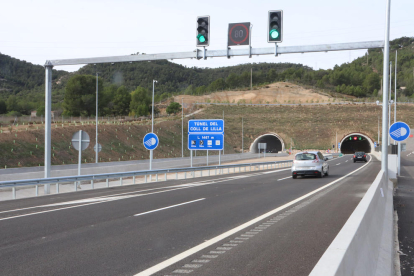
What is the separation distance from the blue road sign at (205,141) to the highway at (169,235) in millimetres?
19107

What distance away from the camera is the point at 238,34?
16.1m

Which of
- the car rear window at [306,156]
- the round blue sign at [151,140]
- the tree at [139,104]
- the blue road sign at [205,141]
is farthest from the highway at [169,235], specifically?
the tree at [139,104]

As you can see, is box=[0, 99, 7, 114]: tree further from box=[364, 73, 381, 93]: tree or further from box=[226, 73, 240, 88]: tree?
box=[364, 73, 381, 93]: tree

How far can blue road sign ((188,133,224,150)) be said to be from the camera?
3396cm

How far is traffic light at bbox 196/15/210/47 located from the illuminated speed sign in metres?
A: 0.95

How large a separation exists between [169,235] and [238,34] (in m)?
9.72

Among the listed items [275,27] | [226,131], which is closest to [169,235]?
[275,27]

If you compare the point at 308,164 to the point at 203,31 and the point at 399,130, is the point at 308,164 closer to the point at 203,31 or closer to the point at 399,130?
the point at 399,130

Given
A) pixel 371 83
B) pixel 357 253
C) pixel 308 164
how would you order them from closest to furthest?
pixel 357 253 < pixel 308 164 < pixel 371 83

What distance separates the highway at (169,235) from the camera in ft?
20.4

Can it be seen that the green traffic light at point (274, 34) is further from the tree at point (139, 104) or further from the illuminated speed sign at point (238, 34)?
the tree at point (139, 104)

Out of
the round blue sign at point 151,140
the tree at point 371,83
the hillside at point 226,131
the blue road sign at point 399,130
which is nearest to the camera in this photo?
the blue road sign at point 399,130

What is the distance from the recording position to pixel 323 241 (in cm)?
794

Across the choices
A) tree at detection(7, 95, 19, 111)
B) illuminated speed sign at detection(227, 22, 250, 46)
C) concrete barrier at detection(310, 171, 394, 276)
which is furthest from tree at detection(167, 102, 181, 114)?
concrete barrier at detection(310, 171, 394, 276)
